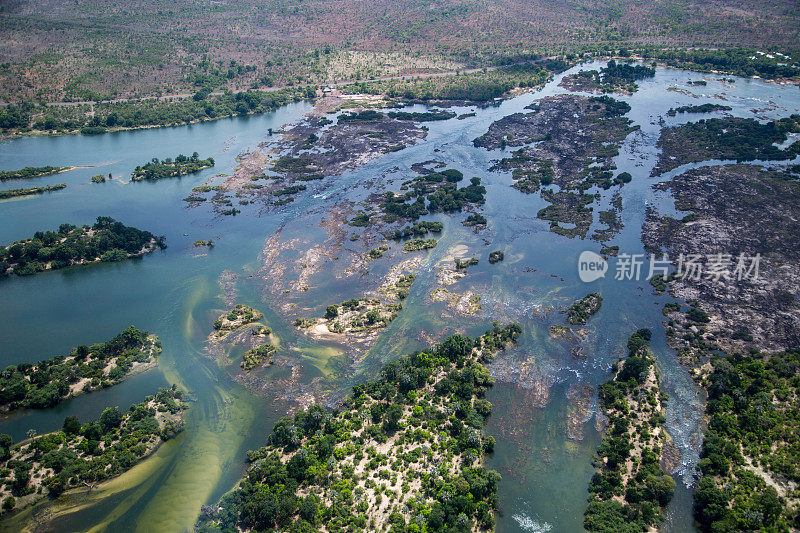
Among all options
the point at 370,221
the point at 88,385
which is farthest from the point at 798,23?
the point at 88,385

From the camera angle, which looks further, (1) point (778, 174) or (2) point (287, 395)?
(1) point (778, 174)

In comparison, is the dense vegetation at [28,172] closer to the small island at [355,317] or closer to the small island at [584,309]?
the small island at [355,317]

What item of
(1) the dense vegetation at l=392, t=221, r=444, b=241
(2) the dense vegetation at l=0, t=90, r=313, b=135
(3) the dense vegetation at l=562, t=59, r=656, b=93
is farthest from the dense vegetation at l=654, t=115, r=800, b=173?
(2) the dense vegetation at l=0, t=90, r=313, b=135

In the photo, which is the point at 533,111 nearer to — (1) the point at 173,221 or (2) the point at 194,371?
(1) the point at 173,221

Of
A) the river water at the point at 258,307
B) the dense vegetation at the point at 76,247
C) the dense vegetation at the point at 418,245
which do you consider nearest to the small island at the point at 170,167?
the river water at the point at 258,307

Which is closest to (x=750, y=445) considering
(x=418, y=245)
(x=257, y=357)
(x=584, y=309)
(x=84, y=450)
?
(x=584, y=309)

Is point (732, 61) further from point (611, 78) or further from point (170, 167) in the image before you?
point (170, 167)

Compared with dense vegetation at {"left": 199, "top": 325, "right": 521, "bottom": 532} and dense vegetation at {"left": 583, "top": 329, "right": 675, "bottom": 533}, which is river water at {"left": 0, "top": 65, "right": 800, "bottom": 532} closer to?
dense vegetation at {"left": 583, "top": 329, "right": 675, "bottom": 533}
